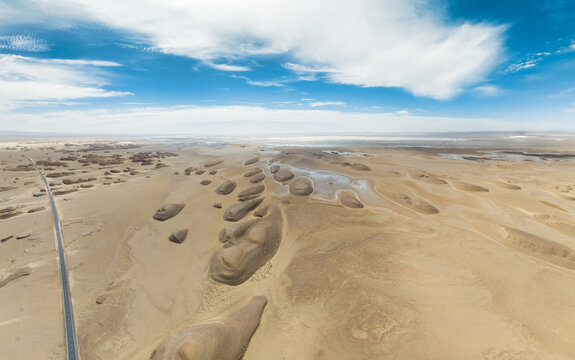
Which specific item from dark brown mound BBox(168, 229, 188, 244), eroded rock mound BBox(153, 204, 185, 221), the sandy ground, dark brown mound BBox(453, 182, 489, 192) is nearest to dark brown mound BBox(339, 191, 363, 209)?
the sandy ground

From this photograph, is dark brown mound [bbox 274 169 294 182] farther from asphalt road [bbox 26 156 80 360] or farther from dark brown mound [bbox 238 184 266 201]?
asphalt road [bbox 26 156 80 360]

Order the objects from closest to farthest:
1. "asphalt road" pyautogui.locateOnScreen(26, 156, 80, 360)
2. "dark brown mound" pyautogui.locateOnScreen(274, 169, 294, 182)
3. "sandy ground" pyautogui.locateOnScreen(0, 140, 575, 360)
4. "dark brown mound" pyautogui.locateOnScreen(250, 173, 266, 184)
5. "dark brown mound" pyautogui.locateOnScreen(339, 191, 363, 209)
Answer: "sandy ground" pyautogui.locateOnScreen(0, 140, 575, 360), "asphalt road" pyautogui.locateOnScreen(26, 156, 80, 360), "dark brown mound" pyautogui.locateOnScreen(339, 191, 363, 209), "dark brown mound" pyautogui.locateOnScreen(274, 169, 294, 182), "dark brown mound" pyautogui.locateOnScreen(250, 173, 266, 184)

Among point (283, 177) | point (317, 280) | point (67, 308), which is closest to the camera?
point (67, 308)

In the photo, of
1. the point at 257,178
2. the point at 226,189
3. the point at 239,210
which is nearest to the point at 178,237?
the point at 239,210

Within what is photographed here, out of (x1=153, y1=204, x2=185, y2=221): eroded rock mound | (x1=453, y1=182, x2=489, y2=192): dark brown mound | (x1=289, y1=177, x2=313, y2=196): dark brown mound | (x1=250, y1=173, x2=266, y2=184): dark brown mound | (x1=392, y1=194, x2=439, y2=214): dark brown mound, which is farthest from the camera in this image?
(x1=250, y1=173, x2=266, y2=184): dark brown mound

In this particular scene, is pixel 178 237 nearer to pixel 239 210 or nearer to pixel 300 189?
pixel 239 210

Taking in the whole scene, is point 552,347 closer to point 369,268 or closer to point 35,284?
point 369,268
